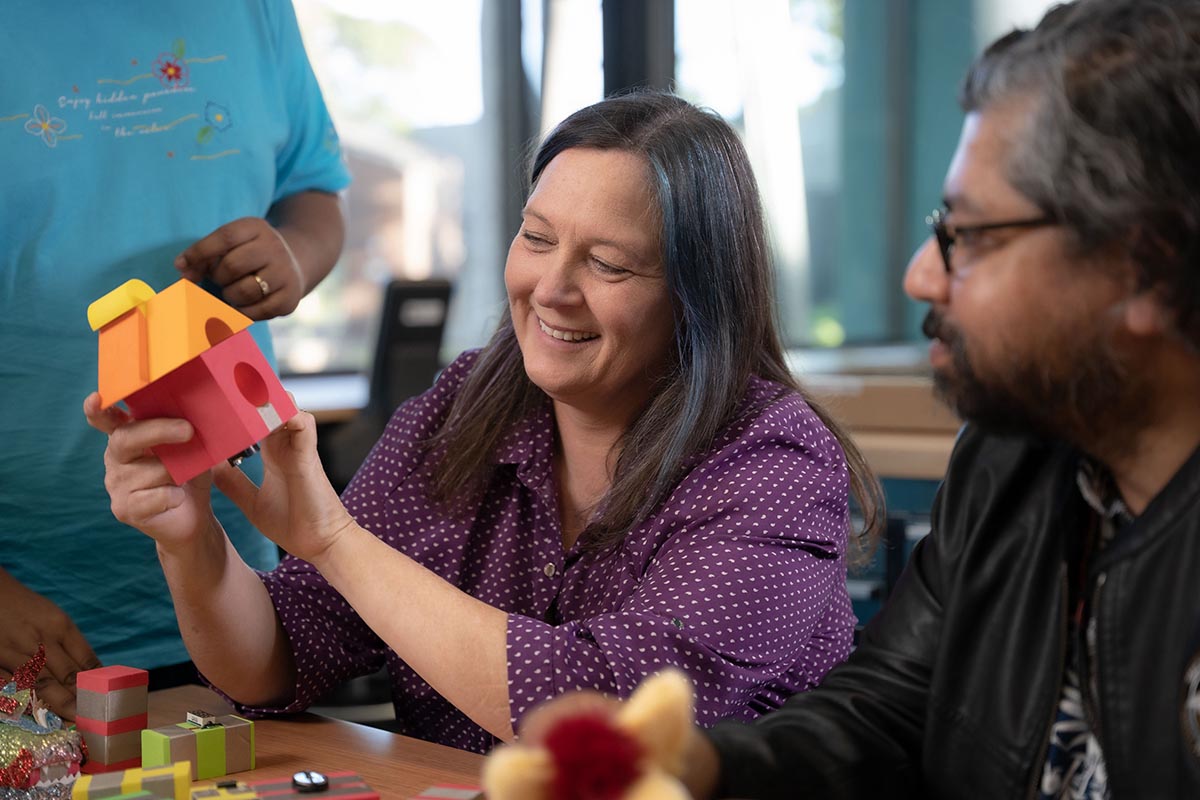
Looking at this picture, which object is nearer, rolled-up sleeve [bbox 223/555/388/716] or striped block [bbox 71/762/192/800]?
striped block [bbox 71/762/192/800]

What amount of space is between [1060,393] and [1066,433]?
0.16 ft

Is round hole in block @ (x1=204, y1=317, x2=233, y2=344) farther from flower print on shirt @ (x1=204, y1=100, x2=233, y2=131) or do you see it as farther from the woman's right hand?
flower print on shirt @ (x1=204, y1=100, x2=233, y2=131)

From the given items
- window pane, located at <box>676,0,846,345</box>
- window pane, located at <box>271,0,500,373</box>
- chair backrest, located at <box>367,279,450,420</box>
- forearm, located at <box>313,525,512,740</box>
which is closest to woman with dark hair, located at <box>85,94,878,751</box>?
forearm, located at <box>313,525,512,740</box>

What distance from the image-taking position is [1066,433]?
109 centimetres

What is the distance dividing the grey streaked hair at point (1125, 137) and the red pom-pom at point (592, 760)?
0.56m

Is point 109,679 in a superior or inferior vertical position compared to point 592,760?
inferior

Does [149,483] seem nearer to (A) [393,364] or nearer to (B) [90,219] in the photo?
(B) [90,219]

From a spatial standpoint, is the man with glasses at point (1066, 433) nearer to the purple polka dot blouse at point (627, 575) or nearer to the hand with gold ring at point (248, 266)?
the purple polka dot blouse at point (627, 575)

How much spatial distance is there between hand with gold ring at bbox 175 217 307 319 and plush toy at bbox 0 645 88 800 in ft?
1.94

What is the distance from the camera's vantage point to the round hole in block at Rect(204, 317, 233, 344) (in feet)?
3.99

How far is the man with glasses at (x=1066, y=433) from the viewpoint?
1000 millimetres

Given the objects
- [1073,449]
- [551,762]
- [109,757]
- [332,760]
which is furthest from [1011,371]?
[109,757]

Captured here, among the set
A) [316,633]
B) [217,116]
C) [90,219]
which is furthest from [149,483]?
[217,116]

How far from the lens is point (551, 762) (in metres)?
0.75
